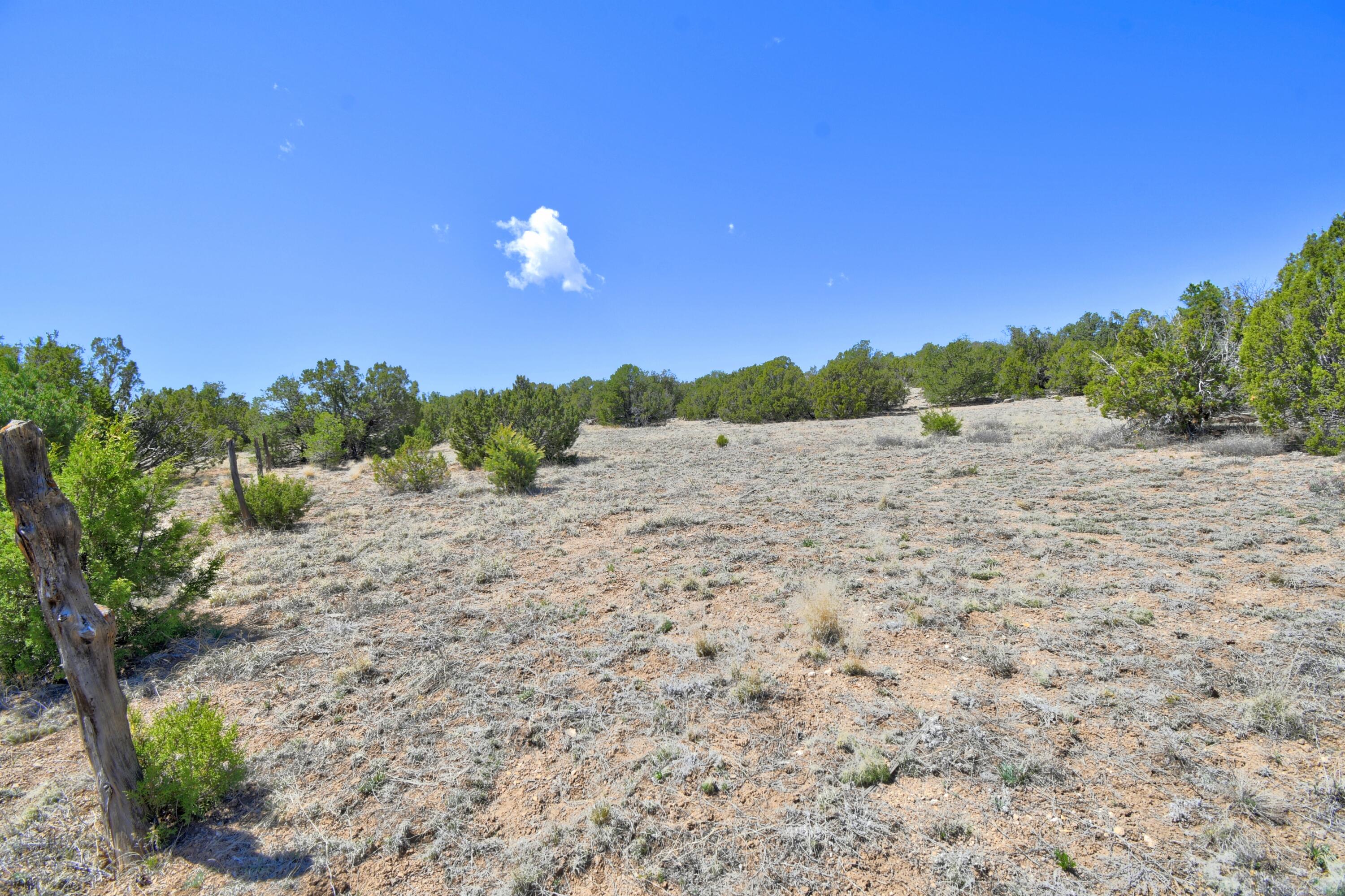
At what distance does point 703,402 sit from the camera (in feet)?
134

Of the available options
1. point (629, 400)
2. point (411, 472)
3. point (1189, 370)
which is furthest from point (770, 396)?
point (411, 472)

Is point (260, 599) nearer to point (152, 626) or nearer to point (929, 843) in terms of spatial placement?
point (152, 626)

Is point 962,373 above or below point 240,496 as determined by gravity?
above

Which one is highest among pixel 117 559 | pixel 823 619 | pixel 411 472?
pixel 411 472

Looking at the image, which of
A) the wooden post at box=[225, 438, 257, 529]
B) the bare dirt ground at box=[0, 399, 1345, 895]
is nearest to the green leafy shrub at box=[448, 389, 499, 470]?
the wooden post at box=[225, 438, 257, 529]

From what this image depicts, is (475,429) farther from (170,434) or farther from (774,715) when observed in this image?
(774,715)

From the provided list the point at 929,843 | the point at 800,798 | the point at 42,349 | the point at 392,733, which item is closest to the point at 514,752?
the point at 392,733

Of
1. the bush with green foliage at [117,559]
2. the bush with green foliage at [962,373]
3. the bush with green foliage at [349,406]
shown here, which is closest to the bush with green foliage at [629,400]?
the bush with green foliage at [349,406]

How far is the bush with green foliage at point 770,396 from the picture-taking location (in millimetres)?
34656

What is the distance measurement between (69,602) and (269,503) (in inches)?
345

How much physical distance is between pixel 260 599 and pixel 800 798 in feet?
22.2

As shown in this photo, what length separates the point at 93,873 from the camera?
2514mm

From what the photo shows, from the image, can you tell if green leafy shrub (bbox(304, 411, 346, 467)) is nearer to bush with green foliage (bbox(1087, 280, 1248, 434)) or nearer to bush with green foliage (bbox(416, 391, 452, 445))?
bush with green foliage (bbox(416, 391, 452, 445))

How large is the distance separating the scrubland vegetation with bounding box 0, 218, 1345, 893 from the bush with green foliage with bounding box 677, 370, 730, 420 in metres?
30.2
